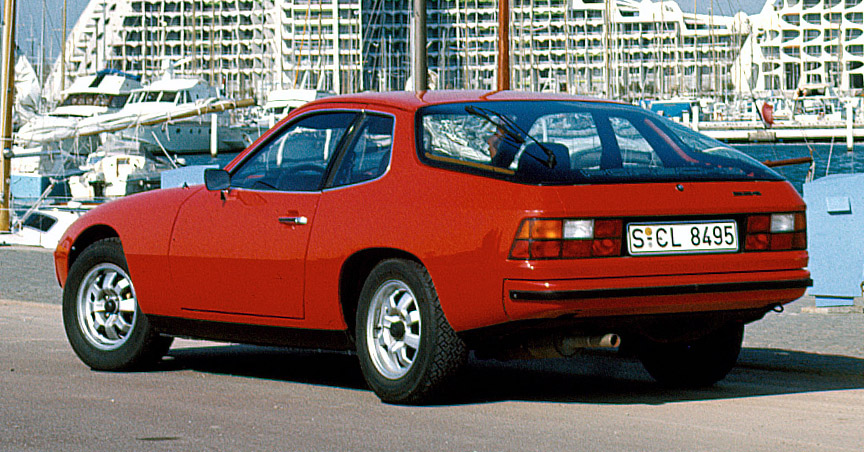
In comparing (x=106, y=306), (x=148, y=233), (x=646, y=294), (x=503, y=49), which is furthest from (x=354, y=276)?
(x=503, y=49)

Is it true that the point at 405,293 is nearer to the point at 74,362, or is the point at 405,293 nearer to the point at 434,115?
the point at 434,115

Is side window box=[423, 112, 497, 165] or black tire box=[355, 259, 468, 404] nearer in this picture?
black tire box=[355, 259, 468, 404]

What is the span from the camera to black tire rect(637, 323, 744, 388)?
7191 millimetres

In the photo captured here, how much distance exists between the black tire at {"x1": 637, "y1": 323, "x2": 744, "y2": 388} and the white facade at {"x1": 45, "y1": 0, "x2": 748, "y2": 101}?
128913mm

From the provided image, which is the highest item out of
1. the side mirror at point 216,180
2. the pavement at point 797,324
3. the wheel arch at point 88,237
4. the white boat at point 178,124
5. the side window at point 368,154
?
the white boat at point 178,124

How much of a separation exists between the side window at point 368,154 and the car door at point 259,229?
0.41ft

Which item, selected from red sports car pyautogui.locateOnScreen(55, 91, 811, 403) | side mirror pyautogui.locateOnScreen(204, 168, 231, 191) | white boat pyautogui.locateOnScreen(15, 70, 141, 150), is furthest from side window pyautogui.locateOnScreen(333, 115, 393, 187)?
white boat pyautogui.locateOnScreen(15, 70, 141, 150)

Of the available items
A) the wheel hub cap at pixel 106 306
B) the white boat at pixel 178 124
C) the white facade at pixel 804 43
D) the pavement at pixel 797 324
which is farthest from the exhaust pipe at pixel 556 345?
the white facade at pixel 804 43

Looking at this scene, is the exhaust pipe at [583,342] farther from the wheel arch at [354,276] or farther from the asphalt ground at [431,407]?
the wheel arch at [354,276]

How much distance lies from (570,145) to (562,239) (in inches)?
33.0

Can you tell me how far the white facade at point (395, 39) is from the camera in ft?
470

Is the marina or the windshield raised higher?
the marina

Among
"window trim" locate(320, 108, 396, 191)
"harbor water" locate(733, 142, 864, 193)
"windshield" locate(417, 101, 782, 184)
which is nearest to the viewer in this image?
"windshield" locate(417, 101, 782, 184)

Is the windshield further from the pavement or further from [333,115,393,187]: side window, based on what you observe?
the pavement
